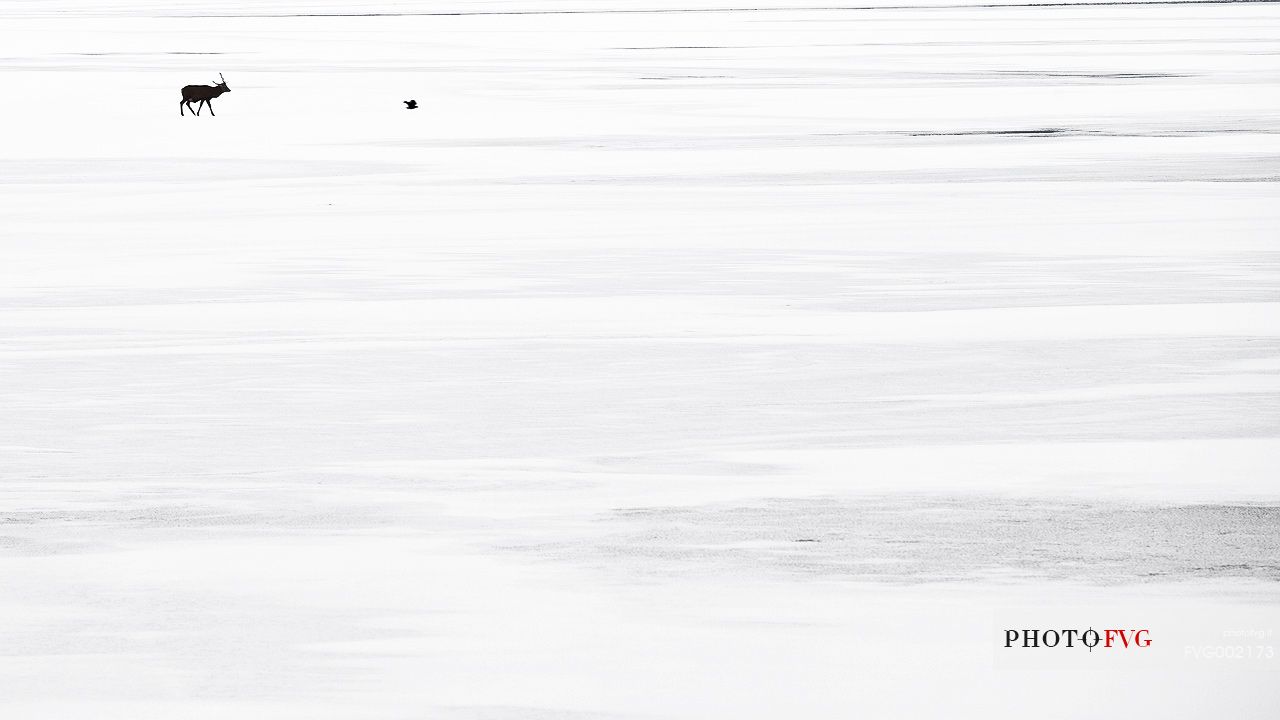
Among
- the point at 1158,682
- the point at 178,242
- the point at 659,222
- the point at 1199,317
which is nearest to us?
the point at 1158,682

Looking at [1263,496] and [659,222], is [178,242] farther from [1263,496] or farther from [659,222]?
[1263,496]

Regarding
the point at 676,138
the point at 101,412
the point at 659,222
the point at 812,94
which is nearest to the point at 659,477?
the point at 101,412

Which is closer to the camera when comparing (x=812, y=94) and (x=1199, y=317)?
(x=1199, y=317)

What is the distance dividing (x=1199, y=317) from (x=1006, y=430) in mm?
2484

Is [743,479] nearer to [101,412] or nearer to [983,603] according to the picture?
[983,603]

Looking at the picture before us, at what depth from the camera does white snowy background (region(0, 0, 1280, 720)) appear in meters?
4.91

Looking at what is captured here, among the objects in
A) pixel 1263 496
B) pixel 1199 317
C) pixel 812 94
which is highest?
pixel 812 94

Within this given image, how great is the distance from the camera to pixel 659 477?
6.54m

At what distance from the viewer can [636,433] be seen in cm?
712

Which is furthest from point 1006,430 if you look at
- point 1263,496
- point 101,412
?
point 101,412

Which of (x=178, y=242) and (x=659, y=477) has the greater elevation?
(x=178, y=242)

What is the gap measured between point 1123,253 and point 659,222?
2.64m

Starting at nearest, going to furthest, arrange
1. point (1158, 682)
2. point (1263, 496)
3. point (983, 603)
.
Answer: point (1158, 682)
point (983, 603)
point (1263, 496)

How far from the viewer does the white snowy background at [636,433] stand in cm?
491
